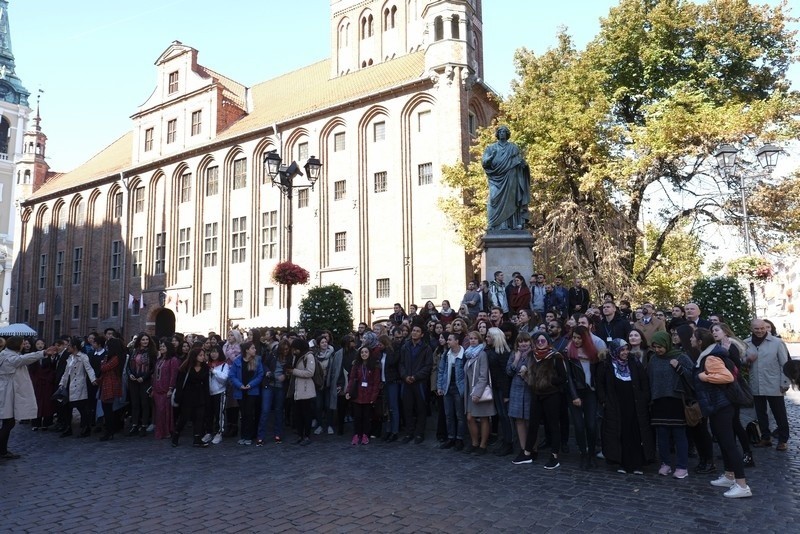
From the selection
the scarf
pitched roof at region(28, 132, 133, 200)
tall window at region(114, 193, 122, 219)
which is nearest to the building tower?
pitched roof at region(28, 132, 133, 200)

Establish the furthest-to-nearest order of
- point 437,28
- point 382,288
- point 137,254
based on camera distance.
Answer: point 137,254
point 382,288
point 437,28

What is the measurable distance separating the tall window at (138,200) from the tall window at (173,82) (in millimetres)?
6828

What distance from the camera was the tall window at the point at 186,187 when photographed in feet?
119

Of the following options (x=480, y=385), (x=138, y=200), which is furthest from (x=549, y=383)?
(x=138, y=200)

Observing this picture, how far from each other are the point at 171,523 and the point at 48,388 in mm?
8023

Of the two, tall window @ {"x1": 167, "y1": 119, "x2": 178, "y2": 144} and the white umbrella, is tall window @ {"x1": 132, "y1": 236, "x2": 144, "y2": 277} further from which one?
the white umbrella

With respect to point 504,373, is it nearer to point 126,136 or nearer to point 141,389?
point 141,389

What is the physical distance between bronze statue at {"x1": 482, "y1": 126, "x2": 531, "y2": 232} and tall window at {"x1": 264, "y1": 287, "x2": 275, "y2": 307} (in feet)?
63.7

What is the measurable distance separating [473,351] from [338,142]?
23.8 m

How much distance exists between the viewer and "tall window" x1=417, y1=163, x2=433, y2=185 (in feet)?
88.7

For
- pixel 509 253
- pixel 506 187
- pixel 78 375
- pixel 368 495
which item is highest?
pixel 506 187

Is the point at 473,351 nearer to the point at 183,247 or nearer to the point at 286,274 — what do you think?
the point at 286,274

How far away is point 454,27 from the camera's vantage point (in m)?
27.3

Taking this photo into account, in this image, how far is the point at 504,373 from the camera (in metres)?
8.35
